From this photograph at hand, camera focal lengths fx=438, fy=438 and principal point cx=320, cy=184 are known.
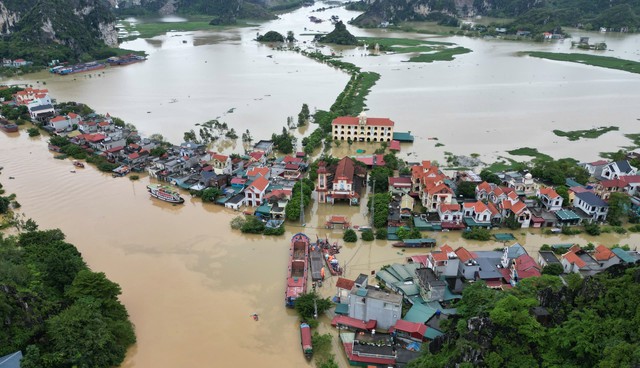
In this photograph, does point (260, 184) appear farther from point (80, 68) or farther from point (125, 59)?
point (125, 59)

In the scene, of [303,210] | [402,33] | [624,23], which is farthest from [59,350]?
[624,23]

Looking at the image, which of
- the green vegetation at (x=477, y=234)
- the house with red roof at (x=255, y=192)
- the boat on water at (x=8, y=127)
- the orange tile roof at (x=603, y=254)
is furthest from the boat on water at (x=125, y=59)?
the orange tile roof at (x=603, y=254)

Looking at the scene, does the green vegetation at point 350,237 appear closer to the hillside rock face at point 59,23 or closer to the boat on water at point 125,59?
the boat on water at point 125,59

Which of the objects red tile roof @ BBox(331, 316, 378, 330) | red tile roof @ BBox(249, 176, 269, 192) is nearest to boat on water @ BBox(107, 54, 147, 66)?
red tile roof @ BBox(249, 176, 269, 192)

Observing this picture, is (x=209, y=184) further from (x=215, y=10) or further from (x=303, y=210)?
(x=215, y=10)

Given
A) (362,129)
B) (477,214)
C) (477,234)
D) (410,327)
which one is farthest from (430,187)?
(362,129)

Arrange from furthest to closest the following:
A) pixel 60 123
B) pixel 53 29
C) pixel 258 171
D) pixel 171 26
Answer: pixel 171 26, pixel 53 29, pixel 60 123, pixel 258 171
